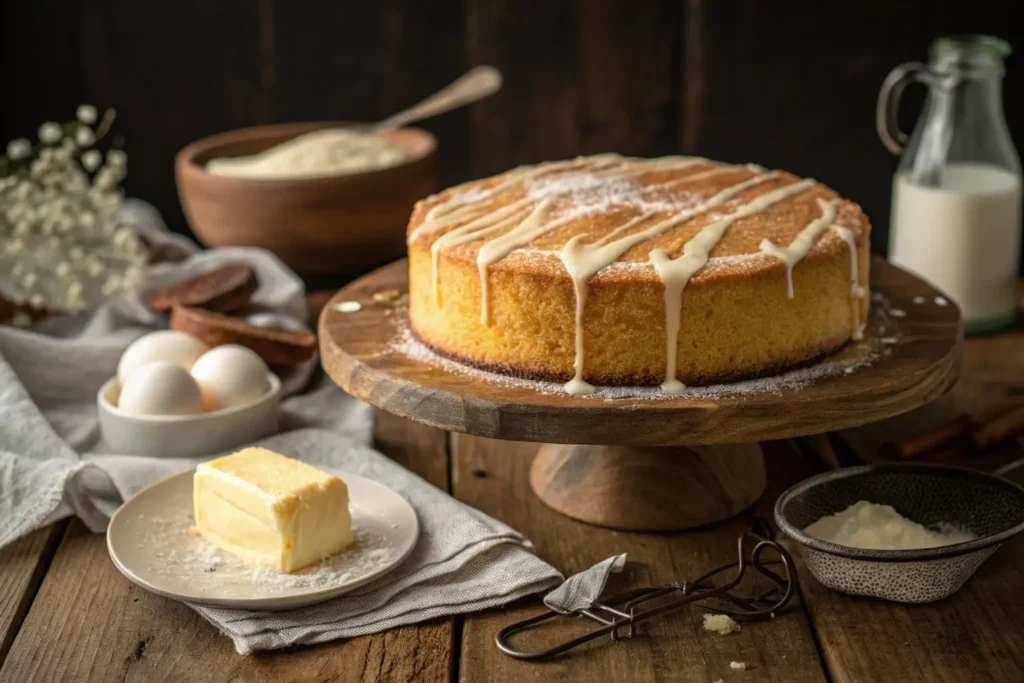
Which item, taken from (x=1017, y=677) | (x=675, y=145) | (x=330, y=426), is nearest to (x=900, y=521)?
(x=1017, y=677)

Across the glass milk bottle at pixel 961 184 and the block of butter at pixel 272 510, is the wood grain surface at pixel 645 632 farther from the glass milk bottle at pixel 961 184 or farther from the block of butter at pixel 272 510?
the glass milk bottle at pixel 961 184

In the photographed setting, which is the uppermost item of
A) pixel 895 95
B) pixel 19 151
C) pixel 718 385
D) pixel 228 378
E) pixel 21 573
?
pixel 895 95

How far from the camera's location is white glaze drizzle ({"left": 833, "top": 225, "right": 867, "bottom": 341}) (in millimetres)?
1562

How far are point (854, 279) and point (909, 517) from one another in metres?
0.31

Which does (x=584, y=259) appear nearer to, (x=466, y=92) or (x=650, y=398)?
(x=650, y=398)

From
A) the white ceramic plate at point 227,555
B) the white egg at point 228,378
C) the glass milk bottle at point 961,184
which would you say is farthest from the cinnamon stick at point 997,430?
the white egg at point 228,378

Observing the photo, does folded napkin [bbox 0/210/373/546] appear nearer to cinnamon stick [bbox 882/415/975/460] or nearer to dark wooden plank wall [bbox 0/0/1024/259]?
dark wooden plank wall [bbox 0/0/1024/259]

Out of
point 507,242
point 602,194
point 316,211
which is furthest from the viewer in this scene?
point 316,211

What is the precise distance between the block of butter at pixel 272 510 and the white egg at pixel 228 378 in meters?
0.33

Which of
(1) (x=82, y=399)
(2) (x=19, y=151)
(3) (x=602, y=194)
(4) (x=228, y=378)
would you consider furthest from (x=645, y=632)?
(2) (x=19, y=151)

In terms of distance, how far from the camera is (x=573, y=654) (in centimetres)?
133

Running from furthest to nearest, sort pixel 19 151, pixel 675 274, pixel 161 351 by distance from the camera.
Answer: pixel 19 151
pixel 161 351
pixel 675 274

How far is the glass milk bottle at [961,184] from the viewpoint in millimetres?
2219

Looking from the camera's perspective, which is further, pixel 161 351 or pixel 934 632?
pixel 161 351
